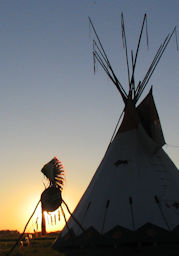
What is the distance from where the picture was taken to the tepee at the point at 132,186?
47.7 ft

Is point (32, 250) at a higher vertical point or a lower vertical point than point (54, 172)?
lower

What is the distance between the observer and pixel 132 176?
16.3 metres

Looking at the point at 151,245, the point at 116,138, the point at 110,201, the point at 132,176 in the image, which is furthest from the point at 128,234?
the point at 116,138

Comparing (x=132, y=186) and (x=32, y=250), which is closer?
(x=132, y=186)

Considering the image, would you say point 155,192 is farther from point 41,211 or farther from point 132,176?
point 41,211

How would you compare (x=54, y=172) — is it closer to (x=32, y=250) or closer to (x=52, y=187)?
(x=52, y=187)

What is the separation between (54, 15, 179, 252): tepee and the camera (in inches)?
573

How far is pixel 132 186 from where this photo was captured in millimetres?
15859

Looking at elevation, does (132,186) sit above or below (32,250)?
above

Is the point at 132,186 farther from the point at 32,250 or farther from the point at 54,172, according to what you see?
the point at 32,250

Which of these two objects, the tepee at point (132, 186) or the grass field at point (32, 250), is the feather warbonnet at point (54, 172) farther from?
the grass field at point (32, 250)

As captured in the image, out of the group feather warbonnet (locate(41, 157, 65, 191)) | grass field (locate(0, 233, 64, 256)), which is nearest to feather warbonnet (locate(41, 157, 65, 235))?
feather warbonnet (locate(41, 157, 65, 191))

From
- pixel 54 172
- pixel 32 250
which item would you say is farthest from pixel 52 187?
pixel 32 250

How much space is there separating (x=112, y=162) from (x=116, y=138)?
4.87 ft
